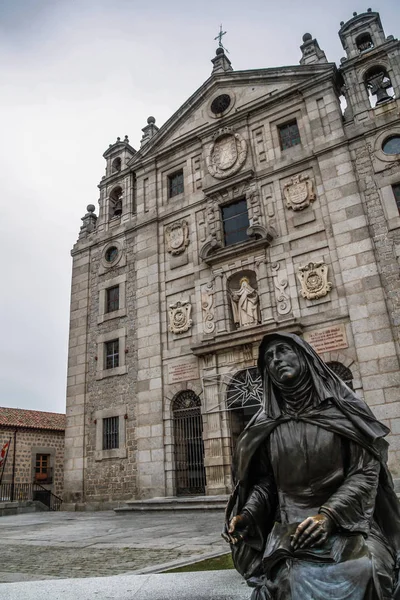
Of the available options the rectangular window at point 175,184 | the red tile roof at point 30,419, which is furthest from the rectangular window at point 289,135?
the red tile roof at point 30,419

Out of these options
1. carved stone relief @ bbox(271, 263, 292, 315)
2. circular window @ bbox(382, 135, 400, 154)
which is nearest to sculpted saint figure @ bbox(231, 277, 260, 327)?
carved stone relief @ bbox(271, 263, 292, 315)

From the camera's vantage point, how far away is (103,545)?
28.2 ft

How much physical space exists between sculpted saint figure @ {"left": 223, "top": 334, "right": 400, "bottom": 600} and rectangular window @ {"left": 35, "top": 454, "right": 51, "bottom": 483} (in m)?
28.3

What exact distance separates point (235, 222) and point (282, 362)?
52.1ft

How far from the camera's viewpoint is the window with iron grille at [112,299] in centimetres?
2146

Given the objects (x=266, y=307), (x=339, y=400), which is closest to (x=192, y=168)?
(x=266, y=307)

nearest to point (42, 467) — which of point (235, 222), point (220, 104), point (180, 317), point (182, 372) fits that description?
point (182, 372)

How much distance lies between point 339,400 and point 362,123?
15.9 metres

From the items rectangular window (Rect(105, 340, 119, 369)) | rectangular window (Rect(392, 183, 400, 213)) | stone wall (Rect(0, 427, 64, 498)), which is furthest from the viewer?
stone wall (Rect(0, 427, 64, 498))

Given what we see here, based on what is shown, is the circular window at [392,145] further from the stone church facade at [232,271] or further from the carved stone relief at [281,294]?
the carved stone relief at [281,294]

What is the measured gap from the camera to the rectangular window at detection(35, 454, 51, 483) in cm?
2823

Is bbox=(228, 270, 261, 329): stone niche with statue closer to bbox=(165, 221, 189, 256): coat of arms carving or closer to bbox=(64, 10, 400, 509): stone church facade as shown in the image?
bbox=(64, 10, 400, 509): stone church facade

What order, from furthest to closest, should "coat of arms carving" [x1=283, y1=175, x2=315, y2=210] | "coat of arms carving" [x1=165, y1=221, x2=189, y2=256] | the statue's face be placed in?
"coat of arms carving" [x1=165, y1=221, x2=189, y2=256] < "coat of arms carving" [x1=283, y1=175, x2=315, y2=210] < the statue's face

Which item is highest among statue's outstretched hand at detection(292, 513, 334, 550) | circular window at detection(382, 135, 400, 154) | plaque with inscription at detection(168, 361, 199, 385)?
circular window at detection(382, 135, 400, 154)
